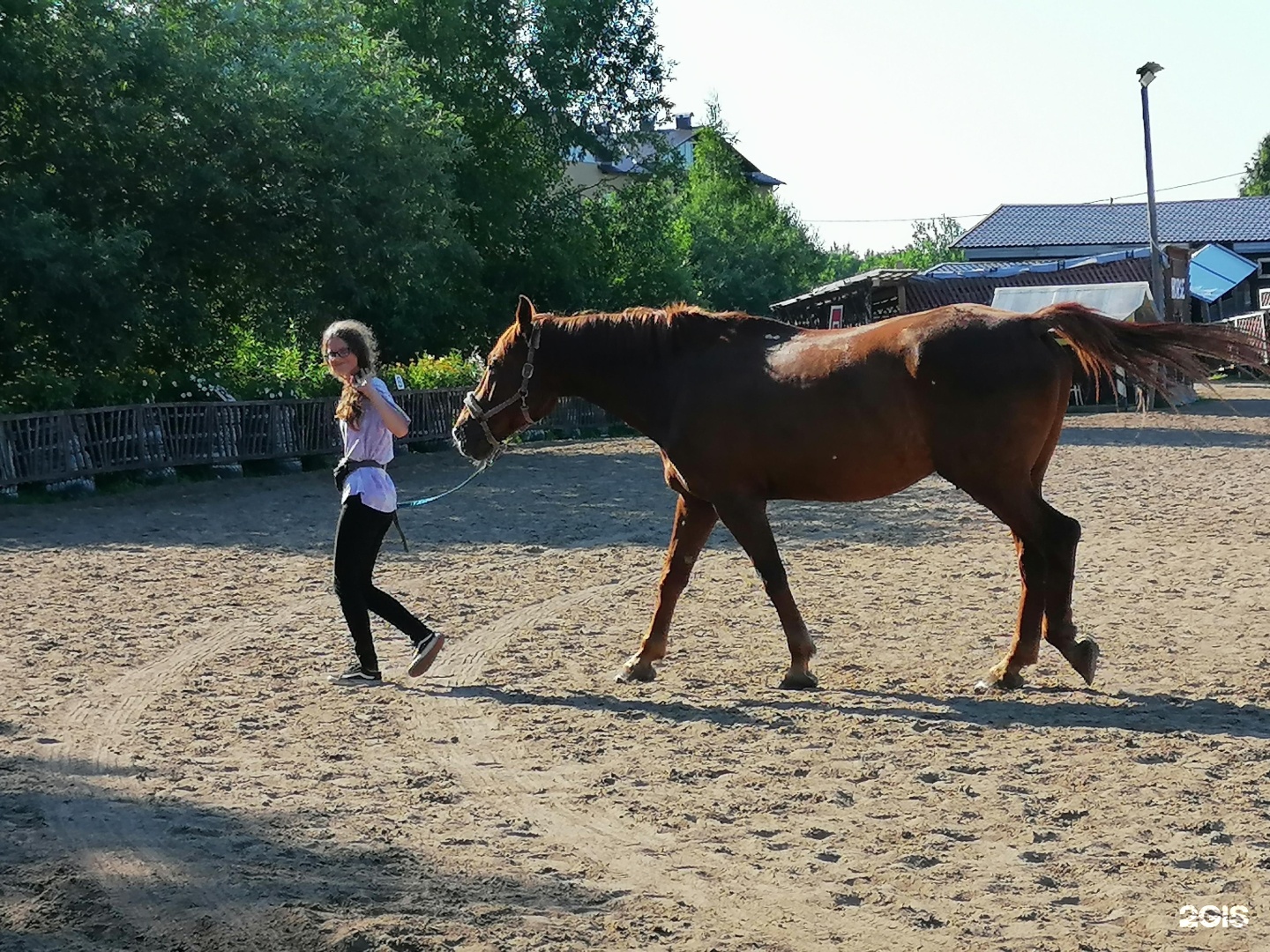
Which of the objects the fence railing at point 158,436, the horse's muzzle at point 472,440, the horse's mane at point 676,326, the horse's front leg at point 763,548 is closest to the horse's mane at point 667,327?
the horse's mane at point 676,326

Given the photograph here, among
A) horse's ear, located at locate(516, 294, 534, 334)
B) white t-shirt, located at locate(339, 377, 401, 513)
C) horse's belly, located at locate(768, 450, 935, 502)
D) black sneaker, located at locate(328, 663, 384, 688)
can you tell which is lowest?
black sneaker, located at locate(328, 663, 384, 688)

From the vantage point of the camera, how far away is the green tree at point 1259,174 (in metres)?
102

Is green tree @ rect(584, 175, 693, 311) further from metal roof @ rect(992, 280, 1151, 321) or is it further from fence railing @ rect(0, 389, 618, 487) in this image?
fence railing @ rect(0, 389, 618, 487)

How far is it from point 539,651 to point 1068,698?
3144mm

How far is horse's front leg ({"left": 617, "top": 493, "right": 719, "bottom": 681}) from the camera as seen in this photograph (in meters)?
7.82

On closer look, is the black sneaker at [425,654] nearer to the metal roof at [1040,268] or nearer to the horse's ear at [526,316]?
the horse's ear at [526,316]

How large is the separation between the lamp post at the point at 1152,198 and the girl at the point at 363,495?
31210mm

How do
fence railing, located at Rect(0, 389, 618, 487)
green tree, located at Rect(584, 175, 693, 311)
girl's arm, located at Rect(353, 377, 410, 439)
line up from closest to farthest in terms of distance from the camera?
girl's arm, located at Rect(353, 377, 410, 439)
fence railing, located at Rect(0, 389, 618, 487)
green tree, located at Rect(584, 175, 693, 311)

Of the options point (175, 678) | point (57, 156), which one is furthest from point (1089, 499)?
point (57, 156)

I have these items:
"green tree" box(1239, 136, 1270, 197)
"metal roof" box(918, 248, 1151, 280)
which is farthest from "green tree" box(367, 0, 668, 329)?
"green tree" box(1239, 136, 1270, 197)

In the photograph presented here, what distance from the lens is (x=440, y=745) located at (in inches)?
255

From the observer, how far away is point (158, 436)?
20453mm

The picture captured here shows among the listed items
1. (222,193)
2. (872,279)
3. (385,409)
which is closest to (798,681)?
(385,409)

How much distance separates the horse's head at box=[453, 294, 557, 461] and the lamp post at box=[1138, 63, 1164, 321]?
3041 cm
